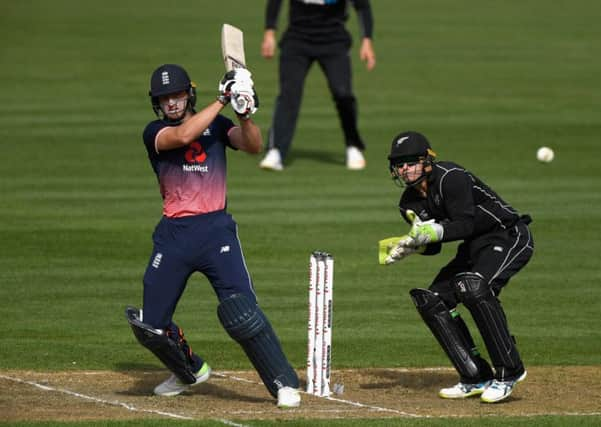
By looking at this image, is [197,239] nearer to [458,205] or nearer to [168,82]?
[168,82]

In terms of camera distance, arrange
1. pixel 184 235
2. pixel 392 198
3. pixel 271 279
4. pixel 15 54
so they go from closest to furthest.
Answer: pixel 184 235, pixel 271 279, pixel 392 198, pixel 15 54

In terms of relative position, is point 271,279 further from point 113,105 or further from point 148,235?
point 113,105

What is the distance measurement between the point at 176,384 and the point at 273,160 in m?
8.87

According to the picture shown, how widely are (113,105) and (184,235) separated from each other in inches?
541

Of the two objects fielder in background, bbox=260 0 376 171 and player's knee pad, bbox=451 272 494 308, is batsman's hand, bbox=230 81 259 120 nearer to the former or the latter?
player's knee pad, bbox=451 272 494 308

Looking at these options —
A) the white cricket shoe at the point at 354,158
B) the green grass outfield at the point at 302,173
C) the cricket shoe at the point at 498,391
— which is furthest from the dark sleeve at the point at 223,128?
the white cricket shoe at the point at 354,158

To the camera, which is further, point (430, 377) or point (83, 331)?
point (83, 331)

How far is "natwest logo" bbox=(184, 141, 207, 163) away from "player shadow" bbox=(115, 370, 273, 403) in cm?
165

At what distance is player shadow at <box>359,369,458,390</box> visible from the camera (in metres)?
9.90

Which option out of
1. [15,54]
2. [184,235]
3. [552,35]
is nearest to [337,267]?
[184,235]

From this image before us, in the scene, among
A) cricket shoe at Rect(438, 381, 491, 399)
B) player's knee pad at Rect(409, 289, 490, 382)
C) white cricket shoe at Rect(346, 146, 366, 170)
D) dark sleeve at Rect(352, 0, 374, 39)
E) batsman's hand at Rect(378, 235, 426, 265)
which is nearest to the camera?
batsman's hand at Rect(378, 235, 426, 265)

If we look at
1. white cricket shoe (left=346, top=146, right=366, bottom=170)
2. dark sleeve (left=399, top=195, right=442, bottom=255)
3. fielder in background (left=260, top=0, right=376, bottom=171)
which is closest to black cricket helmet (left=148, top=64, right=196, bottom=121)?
dark sleeve (left=399, top=195, right=442, bottom=255)

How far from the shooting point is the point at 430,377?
401 inches

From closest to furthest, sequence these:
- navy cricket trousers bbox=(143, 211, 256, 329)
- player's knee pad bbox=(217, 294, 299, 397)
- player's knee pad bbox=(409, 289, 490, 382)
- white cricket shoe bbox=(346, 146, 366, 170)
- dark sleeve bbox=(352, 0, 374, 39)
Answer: player's knee pad bbox=(217, 294, 299, 397) → navy cricket trousers bbox=(143, 211, 256, 329) → player's knee pad bbox=(409, 289, 490, 382) → dark sleeve bbox=(352, 0, 374, 39) → white cricket shoe bbox=(346, 146, 366, 170)
